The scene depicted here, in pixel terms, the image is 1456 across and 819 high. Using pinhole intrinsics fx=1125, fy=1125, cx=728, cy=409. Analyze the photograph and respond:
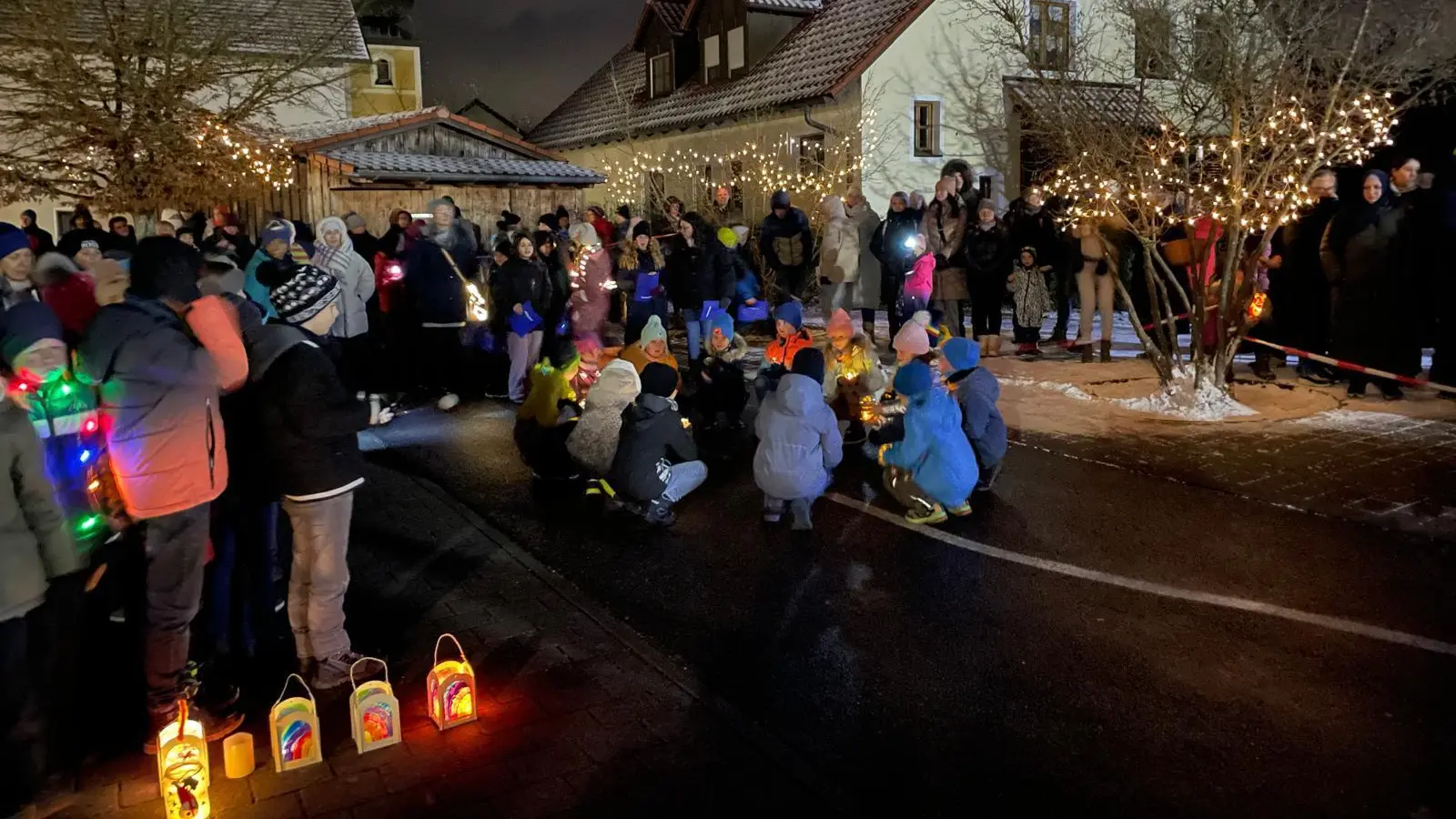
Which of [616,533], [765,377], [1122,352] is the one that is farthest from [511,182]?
[616,533]

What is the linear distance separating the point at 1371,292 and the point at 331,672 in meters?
10.1

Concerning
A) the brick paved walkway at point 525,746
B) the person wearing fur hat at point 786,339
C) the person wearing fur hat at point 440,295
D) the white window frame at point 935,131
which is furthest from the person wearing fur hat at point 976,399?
the white window frame at point 935,131

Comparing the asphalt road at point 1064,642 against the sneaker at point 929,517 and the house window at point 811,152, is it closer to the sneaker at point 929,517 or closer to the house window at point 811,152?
the sneaker at point 929,517

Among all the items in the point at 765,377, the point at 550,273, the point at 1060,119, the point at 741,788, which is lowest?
the point at 741,788

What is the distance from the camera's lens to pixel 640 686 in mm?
5016

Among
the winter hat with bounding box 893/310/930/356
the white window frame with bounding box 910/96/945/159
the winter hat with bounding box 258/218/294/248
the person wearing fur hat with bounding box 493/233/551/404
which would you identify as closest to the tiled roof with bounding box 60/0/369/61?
the person wearing fur hat with bounding box 493/233/551/404

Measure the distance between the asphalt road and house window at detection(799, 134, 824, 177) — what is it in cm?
1567

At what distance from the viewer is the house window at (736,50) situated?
27.2 m

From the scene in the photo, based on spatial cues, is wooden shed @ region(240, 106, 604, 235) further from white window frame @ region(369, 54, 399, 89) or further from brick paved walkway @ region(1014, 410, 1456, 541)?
white window frame @ region(369, 54, 399, 89)

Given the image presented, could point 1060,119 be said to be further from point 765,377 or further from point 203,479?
point 203,479

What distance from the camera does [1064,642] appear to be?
545cm

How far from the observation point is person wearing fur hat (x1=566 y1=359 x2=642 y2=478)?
7809 millimetres

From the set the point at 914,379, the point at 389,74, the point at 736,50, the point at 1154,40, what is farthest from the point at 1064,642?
the point at 389,74

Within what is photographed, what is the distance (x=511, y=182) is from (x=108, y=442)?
19083mm
